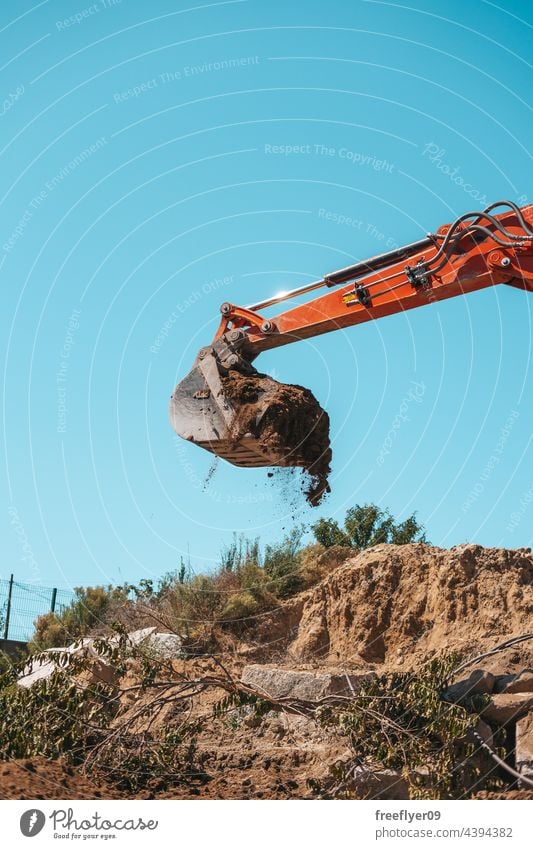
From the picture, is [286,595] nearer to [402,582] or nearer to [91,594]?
[402,582]

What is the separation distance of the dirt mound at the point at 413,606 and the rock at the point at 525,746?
8.86 ft

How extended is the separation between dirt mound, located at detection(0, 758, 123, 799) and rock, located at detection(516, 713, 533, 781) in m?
3.81

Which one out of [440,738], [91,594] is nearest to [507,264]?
[440,738]

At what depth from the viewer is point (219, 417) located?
1215cm

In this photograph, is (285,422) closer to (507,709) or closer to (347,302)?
(347,302)

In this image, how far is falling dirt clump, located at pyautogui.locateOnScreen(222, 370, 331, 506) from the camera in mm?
11898

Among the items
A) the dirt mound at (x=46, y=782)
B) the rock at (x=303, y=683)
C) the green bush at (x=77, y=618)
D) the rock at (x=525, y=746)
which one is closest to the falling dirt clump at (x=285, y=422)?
the rock at (x=303, y=683)

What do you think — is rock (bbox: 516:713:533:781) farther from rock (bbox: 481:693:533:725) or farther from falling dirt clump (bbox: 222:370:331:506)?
falling dirt clump (bbox: 222:370:331:506)

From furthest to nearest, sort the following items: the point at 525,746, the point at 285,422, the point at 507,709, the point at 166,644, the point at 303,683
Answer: the point at 166,644
the point at 285,422
the point at 303,683
the point at 507,709
the point at 525,746

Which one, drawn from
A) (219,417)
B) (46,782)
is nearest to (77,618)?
(219,417)

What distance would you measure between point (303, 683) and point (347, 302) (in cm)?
446

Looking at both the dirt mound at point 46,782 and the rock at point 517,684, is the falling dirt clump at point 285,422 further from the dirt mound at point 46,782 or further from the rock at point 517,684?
the dirt mound at point 46,782

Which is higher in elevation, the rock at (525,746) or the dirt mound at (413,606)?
the dirt mound at (413,606)

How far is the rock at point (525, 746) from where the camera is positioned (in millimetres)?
9523
